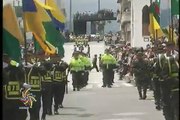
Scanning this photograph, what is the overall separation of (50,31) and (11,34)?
4.89 metres

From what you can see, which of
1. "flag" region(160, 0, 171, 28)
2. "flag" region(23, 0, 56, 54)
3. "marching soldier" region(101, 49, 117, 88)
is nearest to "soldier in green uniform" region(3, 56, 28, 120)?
"flag" region(23, 0, 56, 54)

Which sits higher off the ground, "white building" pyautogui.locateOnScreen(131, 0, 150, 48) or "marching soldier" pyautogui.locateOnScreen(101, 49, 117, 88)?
"white building" pyautogui.locateOnScreen(131, 0, 150, 48)

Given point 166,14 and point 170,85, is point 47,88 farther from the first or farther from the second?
point 170,85

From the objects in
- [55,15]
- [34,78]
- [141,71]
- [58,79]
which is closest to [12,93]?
[34,78]

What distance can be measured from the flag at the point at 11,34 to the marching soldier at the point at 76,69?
13.4 meters

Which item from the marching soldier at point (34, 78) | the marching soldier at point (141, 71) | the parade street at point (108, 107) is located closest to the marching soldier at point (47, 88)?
the parade street at point (108, 107)

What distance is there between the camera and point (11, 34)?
1225 centimetres

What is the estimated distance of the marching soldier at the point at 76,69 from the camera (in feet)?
85.4

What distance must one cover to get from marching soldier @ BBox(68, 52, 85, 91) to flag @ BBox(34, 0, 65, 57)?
7.58 m

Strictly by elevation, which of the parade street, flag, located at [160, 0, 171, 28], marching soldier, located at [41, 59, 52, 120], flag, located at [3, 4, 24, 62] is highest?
flag, located at [160, 0, 171, 28]

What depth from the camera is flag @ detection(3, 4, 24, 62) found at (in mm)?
12108

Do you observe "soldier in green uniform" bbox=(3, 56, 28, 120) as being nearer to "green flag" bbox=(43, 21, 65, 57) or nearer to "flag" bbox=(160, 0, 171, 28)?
"green flag" bbox=(43, 21, 65, 57)

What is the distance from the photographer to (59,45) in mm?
18375

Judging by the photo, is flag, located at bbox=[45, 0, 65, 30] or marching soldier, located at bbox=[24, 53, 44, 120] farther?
flag, located at bbox=[45, 0, 65, 30]
